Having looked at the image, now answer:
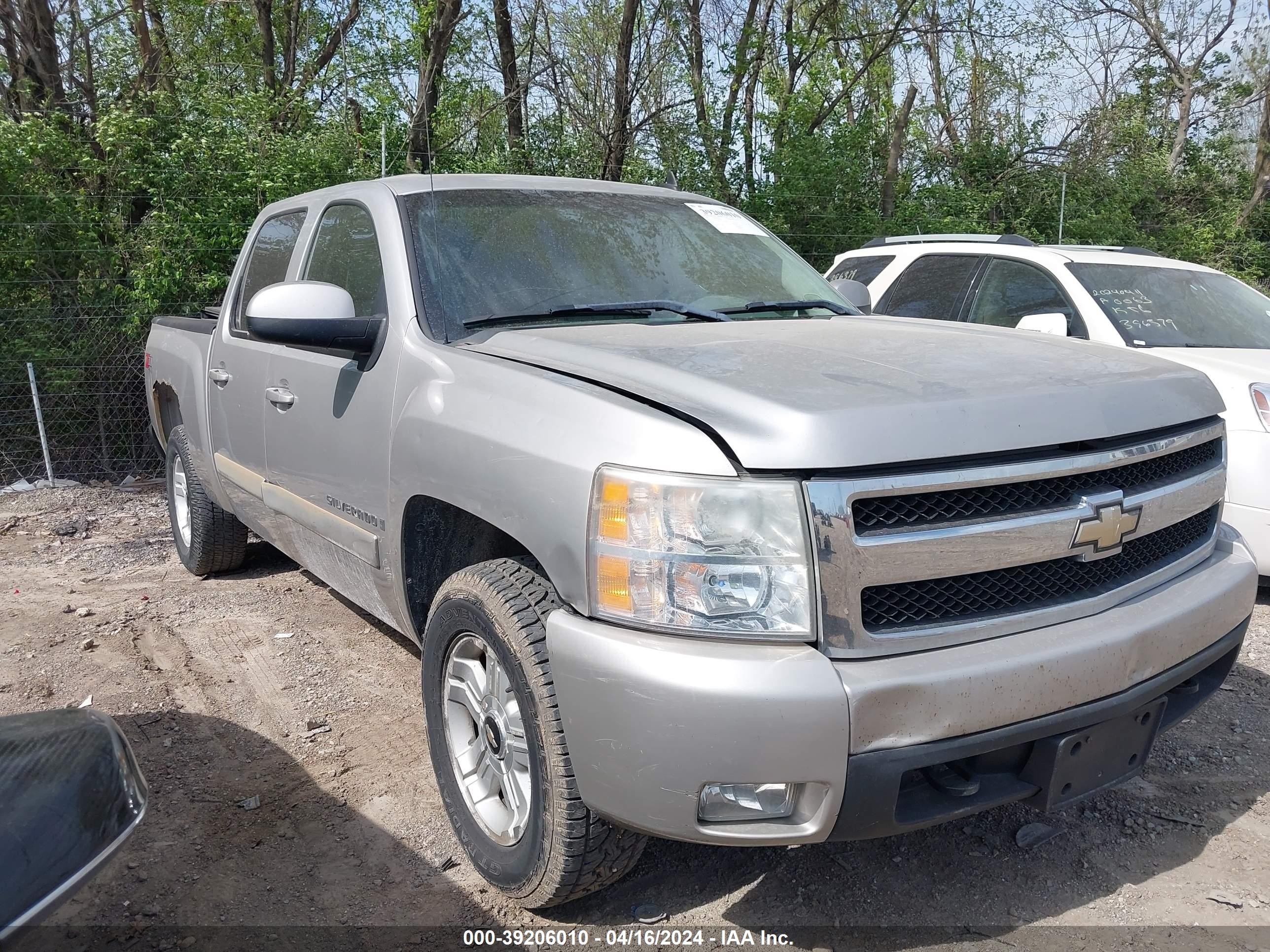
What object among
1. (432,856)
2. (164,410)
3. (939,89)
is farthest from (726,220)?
(939,89)

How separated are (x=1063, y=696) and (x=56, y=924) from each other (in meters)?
1.95

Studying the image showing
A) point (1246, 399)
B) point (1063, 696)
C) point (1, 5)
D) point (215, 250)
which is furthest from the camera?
point (1, 5)

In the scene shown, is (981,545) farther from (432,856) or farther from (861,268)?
(861,268)

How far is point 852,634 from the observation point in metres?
2.02

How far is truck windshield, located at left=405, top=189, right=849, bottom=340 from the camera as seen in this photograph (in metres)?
3.17

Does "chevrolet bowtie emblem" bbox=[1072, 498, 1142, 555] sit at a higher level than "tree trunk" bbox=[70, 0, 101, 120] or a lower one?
lower

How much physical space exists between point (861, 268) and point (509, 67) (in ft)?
28.1

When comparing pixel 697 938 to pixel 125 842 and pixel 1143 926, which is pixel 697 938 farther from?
pixel 125 842

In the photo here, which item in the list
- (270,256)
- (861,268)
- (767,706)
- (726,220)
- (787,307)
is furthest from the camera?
(861,268)

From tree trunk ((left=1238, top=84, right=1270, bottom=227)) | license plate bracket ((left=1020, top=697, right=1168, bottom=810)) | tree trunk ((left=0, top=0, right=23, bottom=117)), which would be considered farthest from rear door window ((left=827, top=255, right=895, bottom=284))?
tree trunk ((left=1238, top=84, right=1270, bottom=227))

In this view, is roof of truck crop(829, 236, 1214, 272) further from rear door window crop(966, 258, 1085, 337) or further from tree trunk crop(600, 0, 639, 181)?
tree trunk crop(600, 0, 639, 181)

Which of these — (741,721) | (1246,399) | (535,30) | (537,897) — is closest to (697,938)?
(537,897)

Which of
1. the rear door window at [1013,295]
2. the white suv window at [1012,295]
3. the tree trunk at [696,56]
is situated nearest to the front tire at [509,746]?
the rear door window at [1013,295]

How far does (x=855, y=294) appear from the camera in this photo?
13.3 ft
